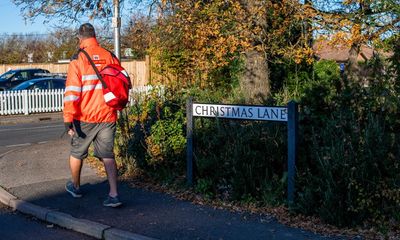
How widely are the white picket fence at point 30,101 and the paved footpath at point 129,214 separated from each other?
1579cm

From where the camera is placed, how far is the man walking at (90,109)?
6.79 meters

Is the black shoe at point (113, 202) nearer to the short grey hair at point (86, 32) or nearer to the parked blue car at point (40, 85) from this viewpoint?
the short grey hair at point (86, 32)

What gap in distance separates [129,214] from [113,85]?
4.83 ft

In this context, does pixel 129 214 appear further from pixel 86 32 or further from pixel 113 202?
pixel 86 32

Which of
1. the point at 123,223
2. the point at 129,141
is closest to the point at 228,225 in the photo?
the point at 123,223

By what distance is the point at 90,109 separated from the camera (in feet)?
22.6

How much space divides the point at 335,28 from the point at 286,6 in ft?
4.05

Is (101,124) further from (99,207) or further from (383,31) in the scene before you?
(383,31)

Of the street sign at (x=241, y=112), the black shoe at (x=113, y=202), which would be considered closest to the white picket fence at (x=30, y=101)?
the street sign at (x=241, y=112)

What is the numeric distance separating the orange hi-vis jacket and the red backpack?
76mm

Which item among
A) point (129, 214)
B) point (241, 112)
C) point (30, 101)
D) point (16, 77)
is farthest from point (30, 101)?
point (129, 214)

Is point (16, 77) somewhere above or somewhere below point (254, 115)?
above

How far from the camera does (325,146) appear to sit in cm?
650

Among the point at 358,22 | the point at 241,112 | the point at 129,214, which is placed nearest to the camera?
the point at 129,214
